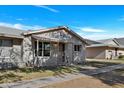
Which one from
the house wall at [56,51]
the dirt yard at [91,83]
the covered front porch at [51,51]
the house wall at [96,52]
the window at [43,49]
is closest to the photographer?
the dirt yard at [91,83]

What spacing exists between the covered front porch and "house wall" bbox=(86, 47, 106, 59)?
16.6 m

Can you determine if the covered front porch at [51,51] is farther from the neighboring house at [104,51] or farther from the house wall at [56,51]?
the neighboring house at [104,51]

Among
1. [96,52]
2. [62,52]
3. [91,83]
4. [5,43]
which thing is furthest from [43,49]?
[96,52]

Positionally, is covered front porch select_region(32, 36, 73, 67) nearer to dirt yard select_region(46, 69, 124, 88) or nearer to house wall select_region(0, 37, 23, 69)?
house wall select_region(0, 37, 23, 69)

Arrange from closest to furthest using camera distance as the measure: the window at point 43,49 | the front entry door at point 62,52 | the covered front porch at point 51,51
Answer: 1. the covered front porch at point 51,51
2. the window at point 43,49
3. the front entry door at point 62,52

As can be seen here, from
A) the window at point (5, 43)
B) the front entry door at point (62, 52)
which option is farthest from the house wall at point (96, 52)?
the window at point (5, 43)

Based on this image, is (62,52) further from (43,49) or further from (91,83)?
(91,83)

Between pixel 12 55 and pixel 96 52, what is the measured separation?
963 inches

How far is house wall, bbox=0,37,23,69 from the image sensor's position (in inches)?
646

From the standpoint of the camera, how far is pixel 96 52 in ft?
128

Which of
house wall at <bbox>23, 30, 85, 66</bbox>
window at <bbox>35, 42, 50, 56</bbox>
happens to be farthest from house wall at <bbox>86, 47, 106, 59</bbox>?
window at <bbox>35, 42, 50, 56</bbox>

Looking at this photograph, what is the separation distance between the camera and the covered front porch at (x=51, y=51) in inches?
733
